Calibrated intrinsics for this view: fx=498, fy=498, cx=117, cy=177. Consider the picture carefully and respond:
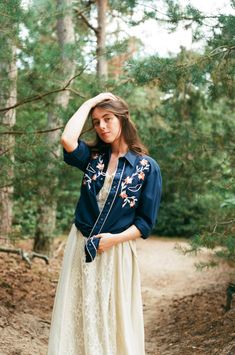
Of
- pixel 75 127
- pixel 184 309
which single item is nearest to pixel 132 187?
pixel 75 127

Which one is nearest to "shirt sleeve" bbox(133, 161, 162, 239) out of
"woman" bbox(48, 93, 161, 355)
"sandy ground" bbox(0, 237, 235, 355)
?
"woman" bbox(48, 93, 161, 355)

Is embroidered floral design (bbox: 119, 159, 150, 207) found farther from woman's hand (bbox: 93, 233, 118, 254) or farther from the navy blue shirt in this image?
woman's hand (bbox: 93, 233, 118, 254)

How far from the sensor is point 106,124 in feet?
8.93

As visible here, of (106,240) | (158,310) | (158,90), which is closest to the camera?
(106,240)

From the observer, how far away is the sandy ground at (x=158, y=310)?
13.2 ft

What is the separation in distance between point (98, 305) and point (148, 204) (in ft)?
1.97

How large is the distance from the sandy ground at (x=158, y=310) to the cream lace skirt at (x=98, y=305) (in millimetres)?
1156

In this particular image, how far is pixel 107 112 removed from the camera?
107 inches

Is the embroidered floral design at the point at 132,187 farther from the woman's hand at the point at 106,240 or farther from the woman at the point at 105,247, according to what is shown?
the woman's hand at the point at 106,240

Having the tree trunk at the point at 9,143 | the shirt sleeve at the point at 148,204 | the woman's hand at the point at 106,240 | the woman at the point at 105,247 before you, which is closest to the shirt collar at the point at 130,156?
the woman at the point at 105,247

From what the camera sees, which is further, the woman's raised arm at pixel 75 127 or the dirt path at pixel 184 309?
the dirt path at pixel 184 309

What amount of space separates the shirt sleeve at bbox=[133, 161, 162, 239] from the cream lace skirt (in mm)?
132

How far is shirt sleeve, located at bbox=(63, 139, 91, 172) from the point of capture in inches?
108

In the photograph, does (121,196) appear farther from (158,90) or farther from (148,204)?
(158,90)
